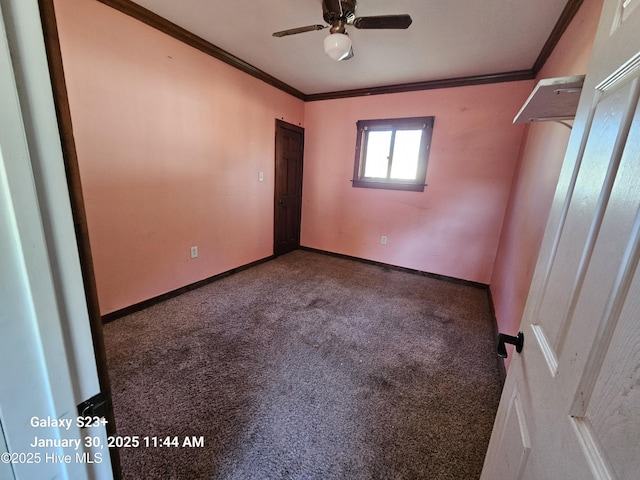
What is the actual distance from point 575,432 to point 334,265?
11.3 ft

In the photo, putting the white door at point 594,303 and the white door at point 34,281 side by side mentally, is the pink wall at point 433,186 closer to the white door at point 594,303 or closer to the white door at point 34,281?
the white door at point 594,303

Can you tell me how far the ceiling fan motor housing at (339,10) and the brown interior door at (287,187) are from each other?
1916 millimetres

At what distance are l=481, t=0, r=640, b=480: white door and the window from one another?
286 cm

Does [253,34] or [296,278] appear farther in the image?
[296,278]

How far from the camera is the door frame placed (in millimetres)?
389

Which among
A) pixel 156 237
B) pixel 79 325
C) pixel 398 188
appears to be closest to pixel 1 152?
pixel 79 325

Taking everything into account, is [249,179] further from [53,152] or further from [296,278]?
[53,152]

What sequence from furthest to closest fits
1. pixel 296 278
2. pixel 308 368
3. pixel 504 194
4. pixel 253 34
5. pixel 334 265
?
pixel 334 265 < pixel 296 278 < pixel 504 194 < pixel 253 34 < pixel 308 368

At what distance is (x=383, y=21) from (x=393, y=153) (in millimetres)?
1951

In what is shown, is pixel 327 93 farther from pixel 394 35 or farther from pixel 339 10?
pixel 339 10

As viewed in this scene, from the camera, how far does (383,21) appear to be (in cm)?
173

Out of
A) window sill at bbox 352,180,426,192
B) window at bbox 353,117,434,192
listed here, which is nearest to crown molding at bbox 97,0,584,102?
window at bbox 353,117,434,192

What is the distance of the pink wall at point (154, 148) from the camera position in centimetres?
186

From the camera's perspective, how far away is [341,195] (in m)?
4.03
